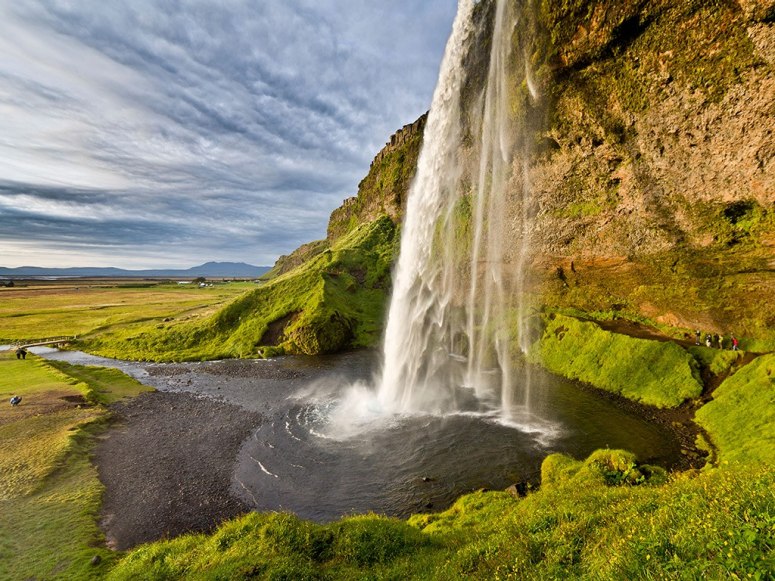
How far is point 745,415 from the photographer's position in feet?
80.6

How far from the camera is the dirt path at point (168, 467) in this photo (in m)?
18.5

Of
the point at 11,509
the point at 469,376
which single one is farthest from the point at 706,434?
the point at 11,509

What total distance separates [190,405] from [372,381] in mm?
19904

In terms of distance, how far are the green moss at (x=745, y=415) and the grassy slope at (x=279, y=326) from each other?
49.4 meters

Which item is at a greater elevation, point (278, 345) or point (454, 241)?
point (454, 241)

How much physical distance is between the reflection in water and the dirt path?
5.06ft

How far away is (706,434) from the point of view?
2505 centimetres

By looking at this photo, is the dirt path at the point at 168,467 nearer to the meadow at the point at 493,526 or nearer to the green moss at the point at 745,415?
the meadow at the point at 493,526

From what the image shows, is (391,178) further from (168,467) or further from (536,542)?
(536,542)

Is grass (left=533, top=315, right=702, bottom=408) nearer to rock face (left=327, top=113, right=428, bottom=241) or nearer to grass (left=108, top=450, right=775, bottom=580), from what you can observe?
grass (left=108, top=450, right=775, bottom=580)

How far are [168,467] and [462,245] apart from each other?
5422 centimetres

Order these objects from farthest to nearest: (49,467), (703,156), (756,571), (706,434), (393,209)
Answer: (393,209)
(703,156)
(706,434)
(49,467)
(756,571)

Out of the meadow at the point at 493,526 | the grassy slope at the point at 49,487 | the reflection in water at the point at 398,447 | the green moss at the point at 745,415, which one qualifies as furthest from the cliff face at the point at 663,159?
the grassy slope at the point at 49,487

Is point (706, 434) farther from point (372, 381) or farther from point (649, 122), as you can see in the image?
point (372, 381)
